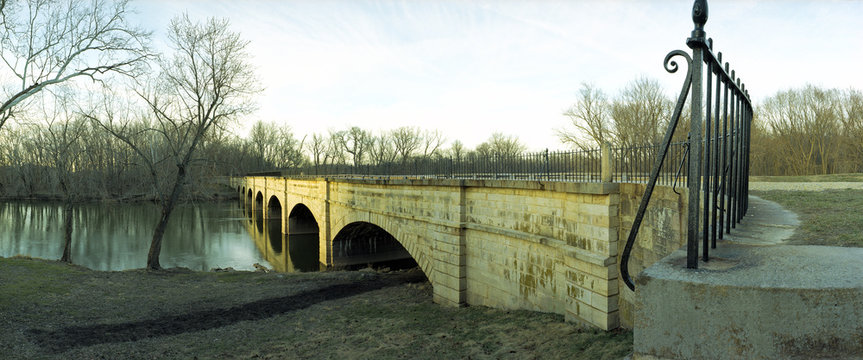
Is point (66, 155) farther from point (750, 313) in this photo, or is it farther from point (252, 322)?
point (750, 313)

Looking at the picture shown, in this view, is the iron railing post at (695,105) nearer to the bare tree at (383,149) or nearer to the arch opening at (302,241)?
the arch opening at (302,241)

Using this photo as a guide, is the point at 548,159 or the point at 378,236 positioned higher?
the point at 548,159

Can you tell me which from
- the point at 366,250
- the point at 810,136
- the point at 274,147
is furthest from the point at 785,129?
the point at 274,147


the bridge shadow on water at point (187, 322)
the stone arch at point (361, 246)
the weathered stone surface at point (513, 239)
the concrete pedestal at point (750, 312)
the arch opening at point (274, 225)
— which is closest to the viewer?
the concrete pedestal at point (750, 312)

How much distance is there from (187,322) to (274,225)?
28.0m

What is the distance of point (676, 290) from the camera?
2291mm

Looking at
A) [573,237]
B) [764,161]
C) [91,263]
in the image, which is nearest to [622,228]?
[573,237]

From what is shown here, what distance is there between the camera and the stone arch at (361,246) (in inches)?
862

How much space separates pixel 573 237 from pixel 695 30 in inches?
273

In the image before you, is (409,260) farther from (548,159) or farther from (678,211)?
(678,211)

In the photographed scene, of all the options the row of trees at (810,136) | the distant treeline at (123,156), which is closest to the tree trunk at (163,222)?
the distant treeline at (123,156)

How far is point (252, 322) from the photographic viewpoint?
11492mm

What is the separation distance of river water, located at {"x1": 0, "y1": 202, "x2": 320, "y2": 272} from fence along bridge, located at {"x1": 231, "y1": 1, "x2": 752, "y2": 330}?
32.0ft

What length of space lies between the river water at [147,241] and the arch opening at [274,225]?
68mm
